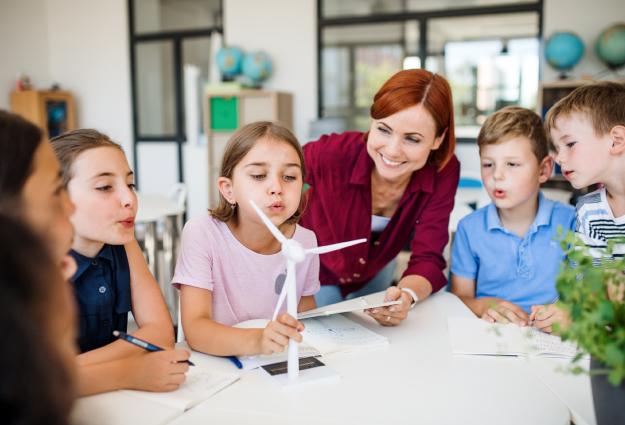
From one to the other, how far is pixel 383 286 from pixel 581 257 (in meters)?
1.53

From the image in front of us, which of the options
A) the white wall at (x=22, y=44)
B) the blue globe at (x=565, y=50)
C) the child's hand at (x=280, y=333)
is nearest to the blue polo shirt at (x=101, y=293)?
the child's hand at (x=280, y=333)

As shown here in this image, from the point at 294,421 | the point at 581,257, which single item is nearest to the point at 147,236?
the point at 294,421

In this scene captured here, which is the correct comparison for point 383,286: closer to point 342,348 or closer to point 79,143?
point 342,348

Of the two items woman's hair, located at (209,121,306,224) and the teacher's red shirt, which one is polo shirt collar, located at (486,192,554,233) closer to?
the teacher's red shirt

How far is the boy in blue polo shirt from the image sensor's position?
1.82 meters

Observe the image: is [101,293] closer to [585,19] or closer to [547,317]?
[547,317]

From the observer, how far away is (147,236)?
369 centimetres

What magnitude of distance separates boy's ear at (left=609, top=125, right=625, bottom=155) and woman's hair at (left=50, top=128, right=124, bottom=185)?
4.43 ft

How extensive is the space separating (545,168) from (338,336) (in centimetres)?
102

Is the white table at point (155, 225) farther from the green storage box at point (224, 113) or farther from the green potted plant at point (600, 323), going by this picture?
the green potted plant at point (600, 323)

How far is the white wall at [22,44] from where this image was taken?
718cm

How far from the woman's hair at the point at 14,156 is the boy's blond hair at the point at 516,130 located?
1500mm

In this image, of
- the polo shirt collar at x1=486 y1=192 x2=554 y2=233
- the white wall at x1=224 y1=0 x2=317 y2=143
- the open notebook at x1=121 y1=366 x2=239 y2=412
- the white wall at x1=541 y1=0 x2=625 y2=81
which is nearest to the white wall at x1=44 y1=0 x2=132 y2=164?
the white wall at x1=224 y1=0 x2=317 y2=143

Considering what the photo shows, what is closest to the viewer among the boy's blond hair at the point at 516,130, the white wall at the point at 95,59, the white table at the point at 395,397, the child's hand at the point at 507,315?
the white table at the point at 395,397
